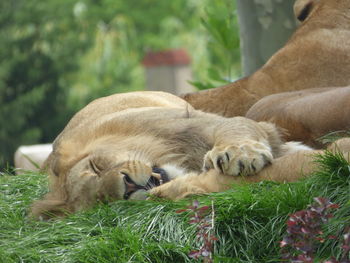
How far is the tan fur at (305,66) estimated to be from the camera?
493cm

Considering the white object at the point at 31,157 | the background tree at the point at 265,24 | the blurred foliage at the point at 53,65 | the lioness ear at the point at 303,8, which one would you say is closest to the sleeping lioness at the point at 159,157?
the lioness ear at the point at 303,8

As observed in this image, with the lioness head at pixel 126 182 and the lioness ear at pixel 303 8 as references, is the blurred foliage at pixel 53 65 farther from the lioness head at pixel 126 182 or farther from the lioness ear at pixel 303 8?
the lioness head at pixel 126 182

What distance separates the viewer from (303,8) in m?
5.37

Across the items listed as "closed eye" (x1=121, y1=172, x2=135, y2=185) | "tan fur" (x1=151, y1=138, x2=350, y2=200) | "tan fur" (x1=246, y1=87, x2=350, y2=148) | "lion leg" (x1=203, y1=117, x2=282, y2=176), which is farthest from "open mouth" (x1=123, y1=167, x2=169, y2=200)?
"tan fur" (x1=246, y1=87, x2=350, y2=148)

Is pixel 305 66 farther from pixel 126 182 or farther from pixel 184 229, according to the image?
pixel 184 229

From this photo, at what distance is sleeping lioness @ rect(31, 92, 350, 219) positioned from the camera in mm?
3607

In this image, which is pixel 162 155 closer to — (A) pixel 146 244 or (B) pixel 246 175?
(B) pixel 246 175

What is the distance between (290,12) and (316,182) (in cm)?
284

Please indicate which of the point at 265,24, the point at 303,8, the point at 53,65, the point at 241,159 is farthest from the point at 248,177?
the point at 53,65

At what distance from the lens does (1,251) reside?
3.28m

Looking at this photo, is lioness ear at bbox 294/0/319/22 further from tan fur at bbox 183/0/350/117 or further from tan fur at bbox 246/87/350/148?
tan fur at bbox 246/87/350/148

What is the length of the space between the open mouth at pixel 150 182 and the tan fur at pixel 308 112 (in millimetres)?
671

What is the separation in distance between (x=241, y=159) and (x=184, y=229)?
45cm

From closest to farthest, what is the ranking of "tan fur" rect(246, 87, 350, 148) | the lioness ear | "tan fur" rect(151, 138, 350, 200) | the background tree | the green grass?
the green grass, "tan fur" rect(151, 138, 350, 200), "tan fur" rect(246, 87, 350, 148), the lioness ear, the background tree
